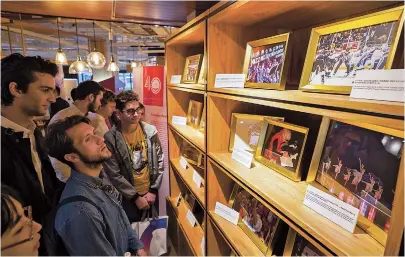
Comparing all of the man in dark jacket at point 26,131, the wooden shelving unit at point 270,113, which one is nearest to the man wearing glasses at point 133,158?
the man in dark jacket at point 26,131

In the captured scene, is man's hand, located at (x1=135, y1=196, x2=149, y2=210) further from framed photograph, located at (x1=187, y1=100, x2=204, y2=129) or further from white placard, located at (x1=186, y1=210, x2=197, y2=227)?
framed photograph, located at (x1=187, y1=100, x2=204, y2=129)

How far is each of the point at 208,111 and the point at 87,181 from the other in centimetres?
79

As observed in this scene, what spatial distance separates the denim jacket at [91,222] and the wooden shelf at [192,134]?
2.07 ft

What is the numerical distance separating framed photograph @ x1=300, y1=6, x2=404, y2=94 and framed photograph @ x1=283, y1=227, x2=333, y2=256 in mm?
627

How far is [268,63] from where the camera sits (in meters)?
1.20

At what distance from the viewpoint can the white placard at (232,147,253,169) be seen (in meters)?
1.27

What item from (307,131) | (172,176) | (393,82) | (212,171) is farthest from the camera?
(172,176)

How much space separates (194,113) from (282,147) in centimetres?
121

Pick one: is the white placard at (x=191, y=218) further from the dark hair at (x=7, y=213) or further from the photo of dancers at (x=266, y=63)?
the dark hair at (x=7, y=213)

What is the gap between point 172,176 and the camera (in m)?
2.64

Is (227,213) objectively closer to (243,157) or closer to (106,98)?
(243,157)

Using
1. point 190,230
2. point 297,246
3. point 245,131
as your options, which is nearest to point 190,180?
point 190,230

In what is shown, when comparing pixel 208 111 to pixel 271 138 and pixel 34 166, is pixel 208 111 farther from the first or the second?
pixel 34 166

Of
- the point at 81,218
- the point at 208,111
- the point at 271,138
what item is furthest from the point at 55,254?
the point at 271,138
